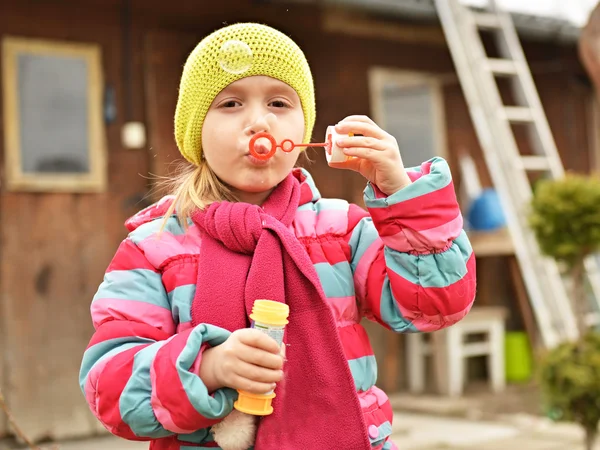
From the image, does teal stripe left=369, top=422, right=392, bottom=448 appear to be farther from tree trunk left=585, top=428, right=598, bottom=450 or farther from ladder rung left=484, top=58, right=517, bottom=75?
ladder rung left=484, top=58, right=517, bottom=75

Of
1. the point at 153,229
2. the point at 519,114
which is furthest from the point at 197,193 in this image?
the point at 519,114

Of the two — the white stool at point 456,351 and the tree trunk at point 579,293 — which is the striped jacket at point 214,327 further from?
the white stool at point 456,351

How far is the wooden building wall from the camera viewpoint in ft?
17.6

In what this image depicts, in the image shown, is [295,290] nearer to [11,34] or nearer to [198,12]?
[11,34]

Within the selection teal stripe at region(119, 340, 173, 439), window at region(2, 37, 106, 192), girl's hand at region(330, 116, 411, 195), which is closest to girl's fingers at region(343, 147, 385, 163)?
girl's hand at region(330, 116, 411, 195)

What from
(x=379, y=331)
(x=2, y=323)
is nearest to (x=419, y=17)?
(x=379, y=331)

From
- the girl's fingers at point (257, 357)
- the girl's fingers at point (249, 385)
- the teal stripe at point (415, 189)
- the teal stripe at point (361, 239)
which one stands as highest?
the teal stripe at point (415, 189)

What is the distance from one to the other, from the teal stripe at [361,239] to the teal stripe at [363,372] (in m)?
0.20

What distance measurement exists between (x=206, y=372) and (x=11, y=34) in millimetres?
4371

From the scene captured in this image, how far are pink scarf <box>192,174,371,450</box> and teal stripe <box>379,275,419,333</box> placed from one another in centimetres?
15

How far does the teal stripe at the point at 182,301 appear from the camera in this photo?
1669 mm

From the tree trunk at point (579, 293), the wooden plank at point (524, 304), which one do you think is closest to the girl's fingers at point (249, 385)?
the tree trunk at point (579, 293)

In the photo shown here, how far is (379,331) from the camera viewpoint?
23.5ft

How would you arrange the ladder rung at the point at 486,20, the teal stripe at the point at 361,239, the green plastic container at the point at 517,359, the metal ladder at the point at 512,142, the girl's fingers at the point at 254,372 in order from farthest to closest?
the green plastic container at the point at 517,359 → the ladder rung at the point at 486,20 → the metal ladder at the point at 512,142 → the teal stripe at the point at 361,239 → the girl's fingers at the point at 254,372
